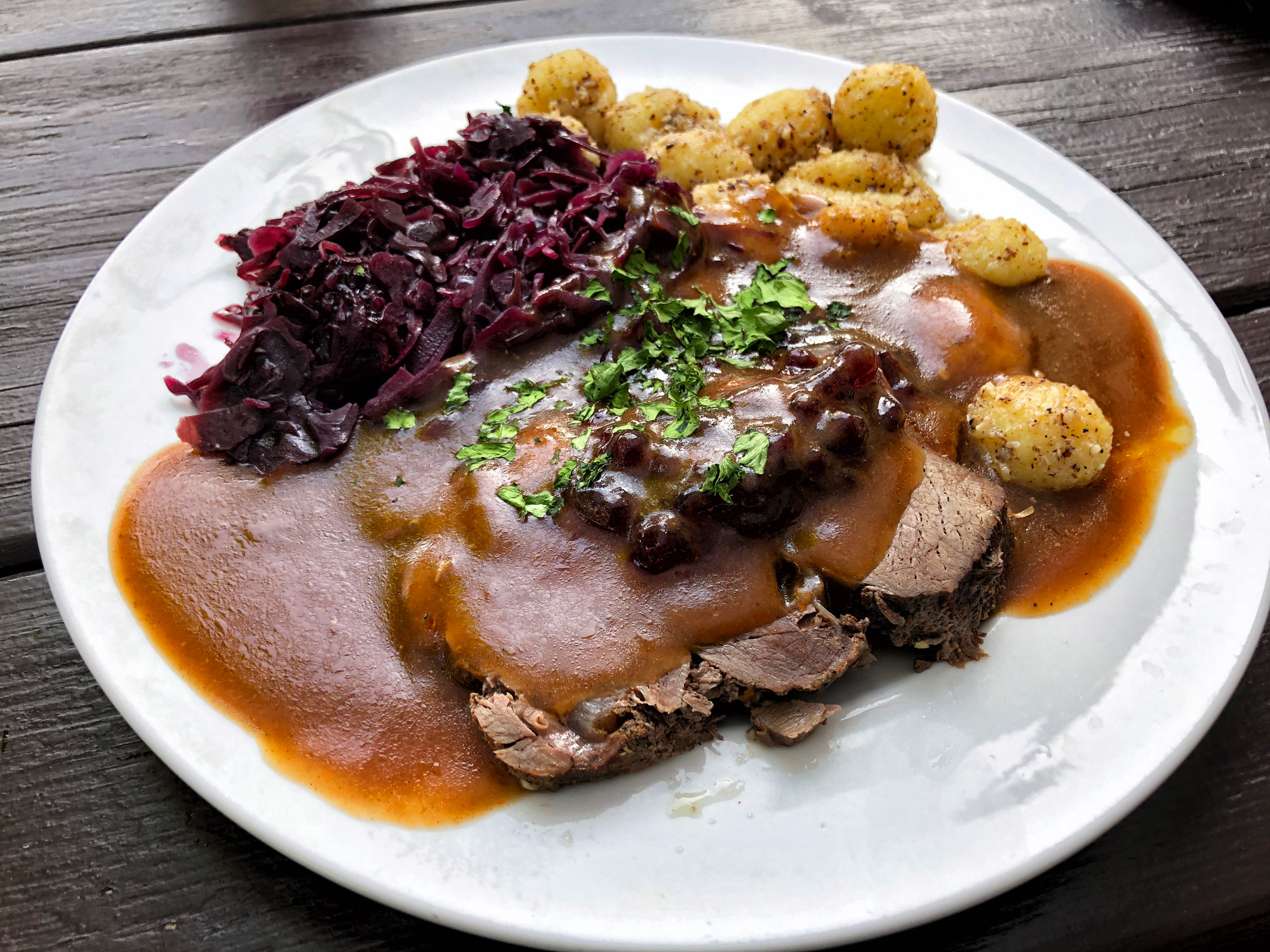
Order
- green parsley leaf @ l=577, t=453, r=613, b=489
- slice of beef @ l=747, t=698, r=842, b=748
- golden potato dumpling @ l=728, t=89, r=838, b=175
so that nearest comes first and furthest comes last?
slice of beef @ l=747, t=698, r=842, b=748
green parsley leaf @ l=577, t=453, r=613, b=489
golden potato dumpling @ l=728, t=89, r=838, b=175

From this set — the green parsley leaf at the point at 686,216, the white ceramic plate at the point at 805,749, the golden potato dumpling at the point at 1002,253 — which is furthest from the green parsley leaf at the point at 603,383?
the golden potato dumpling at the point at 1002,253

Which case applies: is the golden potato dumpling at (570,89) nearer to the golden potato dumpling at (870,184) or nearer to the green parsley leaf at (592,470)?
the golden potato dumpling at (870,184)

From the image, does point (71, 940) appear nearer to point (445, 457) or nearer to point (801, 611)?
point (445, 457)

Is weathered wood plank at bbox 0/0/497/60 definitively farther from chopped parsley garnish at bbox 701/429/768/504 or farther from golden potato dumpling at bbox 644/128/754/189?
chopped parsley garnish at bbox 701/429/768/504

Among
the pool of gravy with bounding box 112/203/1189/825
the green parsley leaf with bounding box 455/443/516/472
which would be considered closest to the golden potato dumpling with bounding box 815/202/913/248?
the pool of gravy with bounding box 112/203/1189/825

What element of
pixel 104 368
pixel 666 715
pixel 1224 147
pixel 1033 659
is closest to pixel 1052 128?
pixel 1224 147

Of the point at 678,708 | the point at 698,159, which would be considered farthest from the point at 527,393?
the point at 698,159
